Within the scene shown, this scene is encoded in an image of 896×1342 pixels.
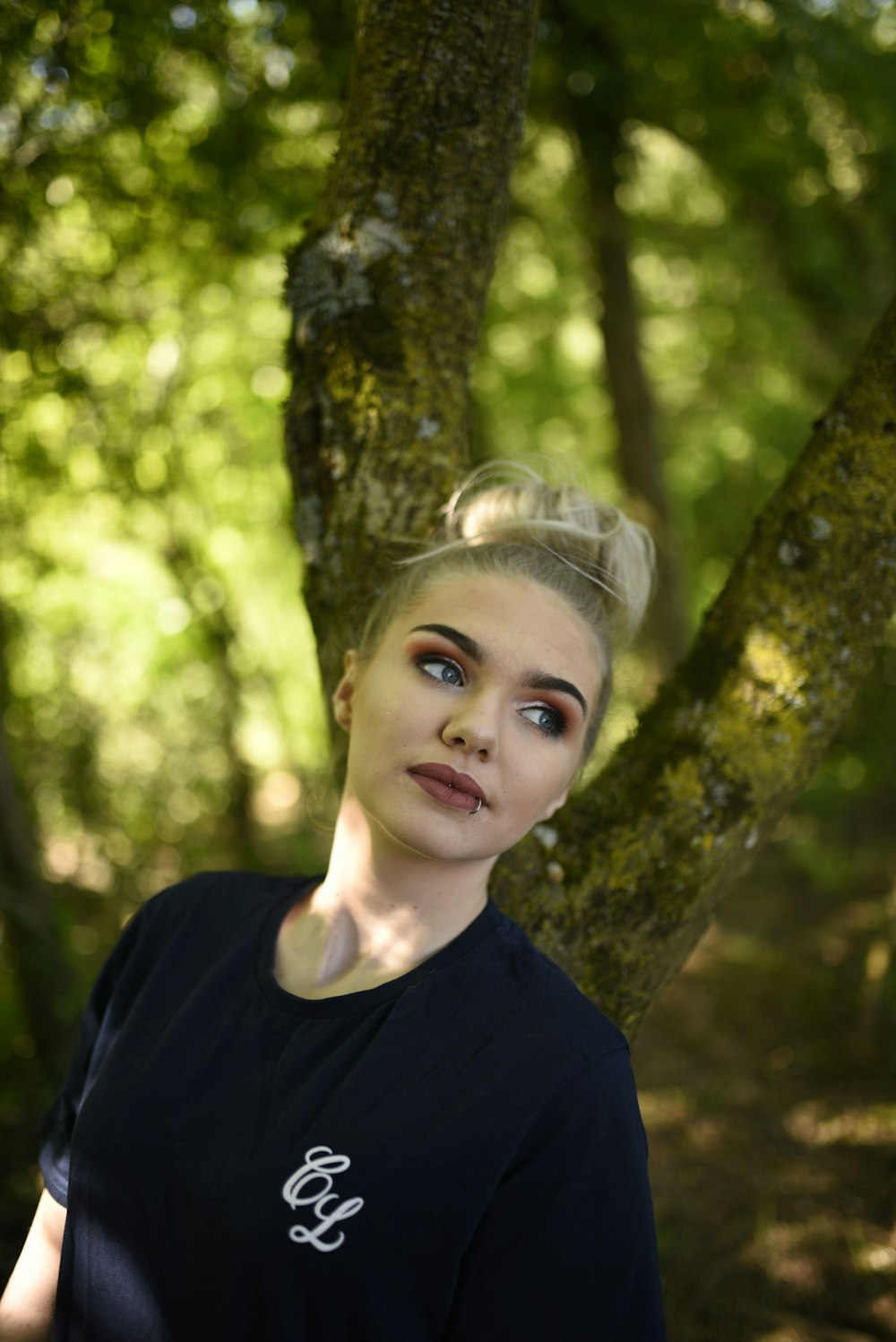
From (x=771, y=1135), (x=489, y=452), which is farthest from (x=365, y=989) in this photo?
(x=489, y=452)

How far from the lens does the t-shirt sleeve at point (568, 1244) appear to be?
1273 millimetres

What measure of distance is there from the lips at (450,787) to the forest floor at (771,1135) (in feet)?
8.67

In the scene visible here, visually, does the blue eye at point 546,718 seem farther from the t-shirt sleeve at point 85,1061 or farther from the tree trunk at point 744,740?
the t-shirt sleeve at point 85,1061

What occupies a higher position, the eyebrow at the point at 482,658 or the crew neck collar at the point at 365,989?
the eyebrow at the point at 482,658

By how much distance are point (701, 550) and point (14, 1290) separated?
9.19 m

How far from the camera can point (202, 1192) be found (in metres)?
1.42

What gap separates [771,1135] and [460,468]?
357 centimetres

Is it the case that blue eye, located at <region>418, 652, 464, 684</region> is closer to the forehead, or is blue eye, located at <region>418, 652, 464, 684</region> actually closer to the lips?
the forehead

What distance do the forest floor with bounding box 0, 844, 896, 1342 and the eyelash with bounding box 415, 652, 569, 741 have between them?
2616 millimetres

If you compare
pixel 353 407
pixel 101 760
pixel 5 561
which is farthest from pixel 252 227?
pixel 353 407

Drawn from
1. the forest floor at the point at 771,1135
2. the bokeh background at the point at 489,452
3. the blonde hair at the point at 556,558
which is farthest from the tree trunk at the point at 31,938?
the blonde hair at the point at 556,558

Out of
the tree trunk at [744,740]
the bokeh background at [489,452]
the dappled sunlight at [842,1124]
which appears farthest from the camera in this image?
the dappled sunlight at [842,1124]

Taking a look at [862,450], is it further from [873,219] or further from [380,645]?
[873,219]

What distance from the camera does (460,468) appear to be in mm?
2242
